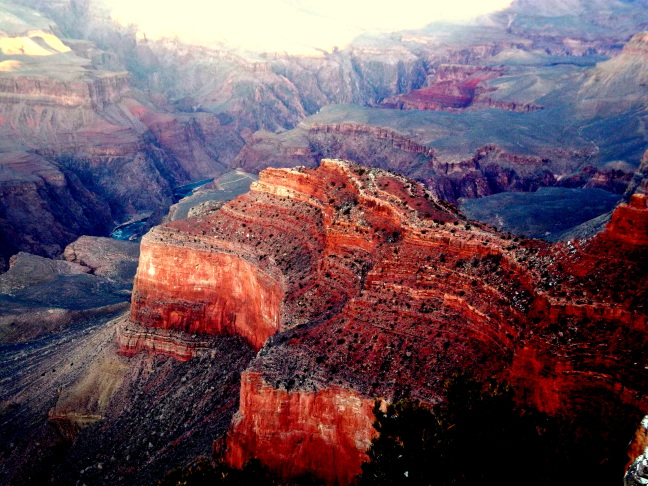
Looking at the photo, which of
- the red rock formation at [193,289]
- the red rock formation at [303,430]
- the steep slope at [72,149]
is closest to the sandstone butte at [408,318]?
the red rock formation at [303,430]

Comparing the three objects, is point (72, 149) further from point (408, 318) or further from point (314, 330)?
point (408, 318)

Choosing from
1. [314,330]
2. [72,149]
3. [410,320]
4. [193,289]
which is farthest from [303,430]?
[72,149]

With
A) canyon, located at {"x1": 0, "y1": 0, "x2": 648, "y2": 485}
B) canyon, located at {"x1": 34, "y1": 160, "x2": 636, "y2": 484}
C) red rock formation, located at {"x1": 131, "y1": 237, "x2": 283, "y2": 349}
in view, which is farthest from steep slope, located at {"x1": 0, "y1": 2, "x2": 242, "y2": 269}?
canyon, located at {"x1": 34, "y1": 160, "x2": 636, "y2": 484}

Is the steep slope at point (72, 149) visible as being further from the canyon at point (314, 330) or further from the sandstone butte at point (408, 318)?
the sandstone butte at point (408, 318)

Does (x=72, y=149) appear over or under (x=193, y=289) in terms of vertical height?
under

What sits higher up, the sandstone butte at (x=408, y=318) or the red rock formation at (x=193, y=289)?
the sandstone butte at (x=408, y=318)

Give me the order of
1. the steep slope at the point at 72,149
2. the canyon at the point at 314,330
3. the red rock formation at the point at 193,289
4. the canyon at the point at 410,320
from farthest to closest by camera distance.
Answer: the steep slope at the point at 72,149
the red rock formation at the point at 193,289
the canyon at the point at 314,330
the canyon at the point at 410,320

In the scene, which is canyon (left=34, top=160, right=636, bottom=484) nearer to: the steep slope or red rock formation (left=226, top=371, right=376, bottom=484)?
red rock formation (left=226, top=371, right=376, bottom=484)

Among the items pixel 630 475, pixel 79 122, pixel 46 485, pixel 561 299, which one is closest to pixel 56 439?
pixel 46 485
